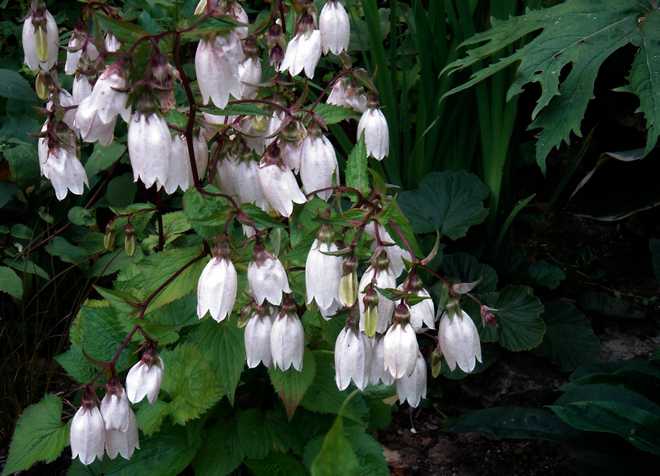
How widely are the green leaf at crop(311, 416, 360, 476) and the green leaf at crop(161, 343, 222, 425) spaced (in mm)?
833

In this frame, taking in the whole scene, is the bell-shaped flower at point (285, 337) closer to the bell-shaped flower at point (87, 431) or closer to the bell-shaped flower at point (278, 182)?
the bell-shaped flower at point (278, 182)

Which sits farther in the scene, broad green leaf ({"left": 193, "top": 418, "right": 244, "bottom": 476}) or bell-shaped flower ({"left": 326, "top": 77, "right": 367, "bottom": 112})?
broad green leaf ({"left": 193, "top": 418, "right": 244, "bottom": 476})

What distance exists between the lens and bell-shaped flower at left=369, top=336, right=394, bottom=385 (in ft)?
5.24

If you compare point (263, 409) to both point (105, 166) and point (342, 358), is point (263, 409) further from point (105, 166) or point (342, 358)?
point (105, 166)

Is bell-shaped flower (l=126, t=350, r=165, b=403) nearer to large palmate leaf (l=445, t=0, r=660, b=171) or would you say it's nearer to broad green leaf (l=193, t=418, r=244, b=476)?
broad green leaf (l=193, t=418, r=244, b=476)

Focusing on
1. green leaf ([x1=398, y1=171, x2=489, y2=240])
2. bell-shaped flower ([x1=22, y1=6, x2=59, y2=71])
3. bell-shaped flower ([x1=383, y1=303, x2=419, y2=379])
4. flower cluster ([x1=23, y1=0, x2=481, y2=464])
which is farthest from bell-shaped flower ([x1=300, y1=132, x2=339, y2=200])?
green leaf ([x1=398, y1=171, x2=489, y2=240])

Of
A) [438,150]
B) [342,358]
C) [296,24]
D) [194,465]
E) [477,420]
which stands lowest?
[477,420]

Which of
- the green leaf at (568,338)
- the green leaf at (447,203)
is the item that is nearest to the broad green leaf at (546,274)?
the green leaf at (568,338)

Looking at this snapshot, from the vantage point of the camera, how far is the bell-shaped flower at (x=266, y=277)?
1541mm

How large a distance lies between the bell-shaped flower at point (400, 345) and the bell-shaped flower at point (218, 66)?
507 millimetres

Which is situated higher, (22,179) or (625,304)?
(22,179)

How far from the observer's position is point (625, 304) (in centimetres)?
304

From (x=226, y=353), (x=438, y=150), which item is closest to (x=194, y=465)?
(x=226, y=353)

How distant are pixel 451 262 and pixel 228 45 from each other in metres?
1.52
